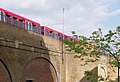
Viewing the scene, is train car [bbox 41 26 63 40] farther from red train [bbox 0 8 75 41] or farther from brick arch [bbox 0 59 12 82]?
brick arch [bbox 0 59 12 82]

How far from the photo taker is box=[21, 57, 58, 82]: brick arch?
85.5 feet

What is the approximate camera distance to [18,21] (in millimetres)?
24891

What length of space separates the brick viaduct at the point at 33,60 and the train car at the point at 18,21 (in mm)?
629

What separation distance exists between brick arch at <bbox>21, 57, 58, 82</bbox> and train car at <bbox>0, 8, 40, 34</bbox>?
285 centimetres

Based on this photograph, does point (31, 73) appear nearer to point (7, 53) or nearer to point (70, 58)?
point (7, 53)

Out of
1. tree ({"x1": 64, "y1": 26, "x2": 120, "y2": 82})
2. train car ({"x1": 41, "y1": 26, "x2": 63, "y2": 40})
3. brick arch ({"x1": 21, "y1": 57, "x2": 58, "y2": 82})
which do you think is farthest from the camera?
train car ({"x1": 41, "y1": 26, "x2": 63, "y2": 40})

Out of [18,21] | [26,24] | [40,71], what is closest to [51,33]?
[40,71]

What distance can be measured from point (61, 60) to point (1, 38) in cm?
1103

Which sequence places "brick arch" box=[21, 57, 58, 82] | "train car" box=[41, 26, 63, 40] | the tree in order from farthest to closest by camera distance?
1. "train car" box=[41, 26, 63, 40]
2. "brick arch" box=[21, 57, 58, 82]
3. the tree

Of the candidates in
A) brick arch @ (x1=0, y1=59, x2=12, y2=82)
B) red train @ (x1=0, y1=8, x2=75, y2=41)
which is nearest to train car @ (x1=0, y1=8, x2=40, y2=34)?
red train @ (x1=0, y1=8, x2=75, y2=41)

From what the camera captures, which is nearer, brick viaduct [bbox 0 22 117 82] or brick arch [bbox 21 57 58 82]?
brick viaduct [bbox 0 22 117 82]

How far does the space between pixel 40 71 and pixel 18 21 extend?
5.63 metres

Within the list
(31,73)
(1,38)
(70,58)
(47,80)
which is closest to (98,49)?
(1,38)

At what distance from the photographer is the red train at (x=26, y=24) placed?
76.4 feet
